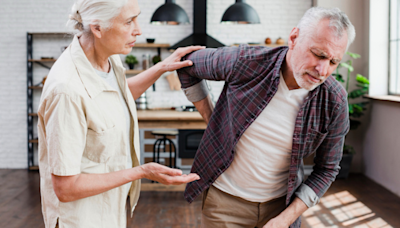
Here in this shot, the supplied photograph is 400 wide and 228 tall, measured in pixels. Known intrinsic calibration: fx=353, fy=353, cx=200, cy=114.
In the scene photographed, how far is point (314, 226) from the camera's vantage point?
3.50 metres

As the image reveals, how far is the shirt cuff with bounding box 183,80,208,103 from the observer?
5.42 feet

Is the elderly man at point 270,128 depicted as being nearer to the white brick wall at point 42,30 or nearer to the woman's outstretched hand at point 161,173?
the woman's outstretched hand at point 161,173

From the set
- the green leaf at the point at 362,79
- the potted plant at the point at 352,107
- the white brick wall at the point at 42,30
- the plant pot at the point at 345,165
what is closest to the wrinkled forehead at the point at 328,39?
the potted plant at the point at 352,107

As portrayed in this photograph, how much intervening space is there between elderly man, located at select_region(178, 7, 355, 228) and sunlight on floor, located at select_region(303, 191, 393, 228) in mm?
2258

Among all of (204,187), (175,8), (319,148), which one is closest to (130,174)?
(204,187)

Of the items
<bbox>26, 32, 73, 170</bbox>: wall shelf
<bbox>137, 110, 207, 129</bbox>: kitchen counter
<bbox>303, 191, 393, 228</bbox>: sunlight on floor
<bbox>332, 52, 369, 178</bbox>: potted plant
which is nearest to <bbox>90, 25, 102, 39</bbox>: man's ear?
<bbox>303, 191, 393, 228</bbox>: sunlight on floor

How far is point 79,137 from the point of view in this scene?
112 centimetres

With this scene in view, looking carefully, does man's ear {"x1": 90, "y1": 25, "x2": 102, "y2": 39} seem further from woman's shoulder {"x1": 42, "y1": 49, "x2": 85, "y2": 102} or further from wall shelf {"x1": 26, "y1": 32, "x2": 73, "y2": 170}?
wall shelf {"x1": 26, "y1": 32, "x2": 73, "y2": 170}

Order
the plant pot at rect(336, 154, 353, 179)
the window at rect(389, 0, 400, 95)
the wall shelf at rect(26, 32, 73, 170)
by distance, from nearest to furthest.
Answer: the window at rect(389, 0, 400, 95) → the plant pot at rect(336, 154, 353, 179) → the wall shelf at rect(26, 32, 73, 170)

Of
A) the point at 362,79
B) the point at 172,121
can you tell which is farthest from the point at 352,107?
the point at 172,121

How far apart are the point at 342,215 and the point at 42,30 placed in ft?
17.5

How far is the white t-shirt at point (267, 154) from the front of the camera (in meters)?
1.45

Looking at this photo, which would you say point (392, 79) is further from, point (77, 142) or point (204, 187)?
point (77, 142)

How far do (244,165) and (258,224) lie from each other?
282 mm
